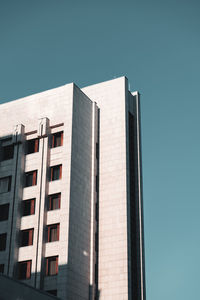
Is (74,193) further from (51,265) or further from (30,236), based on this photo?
(51,265)

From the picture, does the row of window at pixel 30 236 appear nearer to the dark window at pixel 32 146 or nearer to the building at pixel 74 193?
the building at pixel 74 193

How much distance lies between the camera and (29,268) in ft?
185

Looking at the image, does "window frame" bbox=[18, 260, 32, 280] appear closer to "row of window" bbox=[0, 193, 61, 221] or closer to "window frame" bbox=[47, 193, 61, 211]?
"row of window" bbox=[0, 193, 61, 221]

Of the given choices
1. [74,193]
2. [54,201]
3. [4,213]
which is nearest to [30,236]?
[54,201]

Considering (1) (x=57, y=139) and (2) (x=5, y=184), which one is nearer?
(2) (x=5, y=184)

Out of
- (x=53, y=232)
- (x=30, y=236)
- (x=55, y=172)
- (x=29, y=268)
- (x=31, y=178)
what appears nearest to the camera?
(x=29, y=268)

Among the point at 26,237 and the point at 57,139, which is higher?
the point at 57,139

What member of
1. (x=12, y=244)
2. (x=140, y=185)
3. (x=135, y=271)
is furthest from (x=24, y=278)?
(x=140, y=185)

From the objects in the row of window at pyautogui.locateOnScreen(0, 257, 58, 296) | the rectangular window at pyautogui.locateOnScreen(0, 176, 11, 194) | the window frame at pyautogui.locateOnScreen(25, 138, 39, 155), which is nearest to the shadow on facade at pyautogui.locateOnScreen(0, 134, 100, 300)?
the rectangular window at pyautogui.locateOnScreen(0, 176, 11, 194)

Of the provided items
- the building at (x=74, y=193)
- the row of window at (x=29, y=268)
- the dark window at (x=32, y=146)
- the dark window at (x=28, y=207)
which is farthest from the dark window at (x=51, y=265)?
the dark window at (x=32, y=146)

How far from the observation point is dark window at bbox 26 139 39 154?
209 feet

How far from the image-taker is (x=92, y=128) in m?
65.7

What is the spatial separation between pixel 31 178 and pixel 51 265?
457 inches

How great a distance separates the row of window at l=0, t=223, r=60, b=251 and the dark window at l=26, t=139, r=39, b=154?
10601mm
